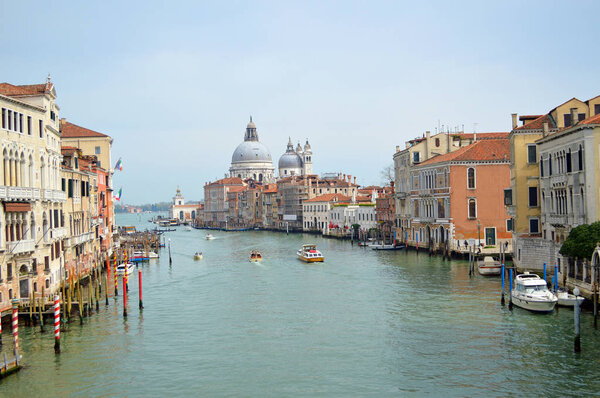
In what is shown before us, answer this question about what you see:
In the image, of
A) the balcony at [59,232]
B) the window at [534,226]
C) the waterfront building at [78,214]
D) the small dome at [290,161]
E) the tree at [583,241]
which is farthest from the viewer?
the small dome at [290,161]

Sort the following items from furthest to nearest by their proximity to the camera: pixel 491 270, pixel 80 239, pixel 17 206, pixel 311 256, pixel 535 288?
pixel 311 256 < pixel 491 270 < pixel 80 239 < pixel 535 288 < pixel 17 206

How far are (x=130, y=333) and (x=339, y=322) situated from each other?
517cm

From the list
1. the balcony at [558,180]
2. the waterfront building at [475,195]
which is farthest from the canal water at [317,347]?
the waterfront building at [475,195]

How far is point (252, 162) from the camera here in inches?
4941

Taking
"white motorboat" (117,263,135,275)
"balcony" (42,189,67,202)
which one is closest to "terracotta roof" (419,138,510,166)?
"white motorboat" (117,263,135,275)

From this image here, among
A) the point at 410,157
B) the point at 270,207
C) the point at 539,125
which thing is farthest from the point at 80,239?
the point at 270,207

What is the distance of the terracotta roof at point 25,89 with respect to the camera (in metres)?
18.5

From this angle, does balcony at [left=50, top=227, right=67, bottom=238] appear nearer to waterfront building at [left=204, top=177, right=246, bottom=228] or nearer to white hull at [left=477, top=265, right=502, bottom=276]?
white hull at [left=477, top=265, right=502, bottom=276]

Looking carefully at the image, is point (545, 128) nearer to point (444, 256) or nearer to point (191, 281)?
point (444, 256)

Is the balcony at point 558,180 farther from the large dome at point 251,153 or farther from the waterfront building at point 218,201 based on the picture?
the large dome at point 251,153

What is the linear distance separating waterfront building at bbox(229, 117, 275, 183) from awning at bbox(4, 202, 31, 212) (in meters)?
105

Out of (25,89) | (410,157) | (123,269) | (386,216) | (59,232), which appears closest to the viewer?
(25,89)

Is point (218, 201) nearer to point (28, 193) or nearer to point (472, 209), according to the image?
point (472, 209)

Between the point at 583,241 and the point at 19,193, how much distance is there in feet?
44.2
